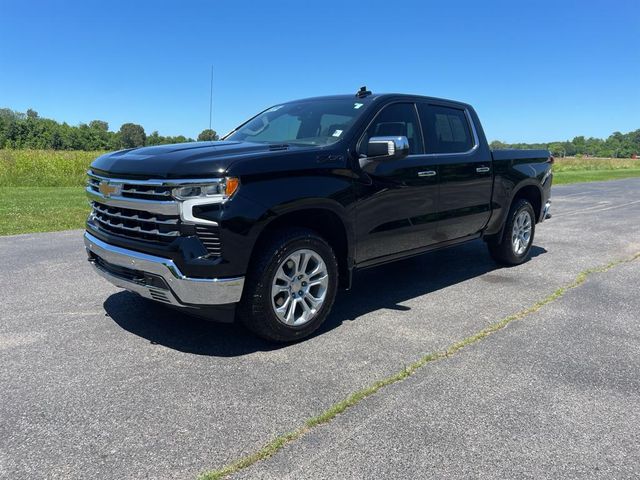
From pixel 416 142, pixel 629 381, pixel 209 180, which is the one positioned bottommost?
pixel 629 381

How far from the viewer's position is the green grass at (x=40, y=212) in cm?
939

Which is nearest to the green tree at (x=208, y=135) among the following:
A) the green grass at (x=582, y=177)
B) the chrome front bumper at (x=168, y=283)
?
the chrome front bumper at (x=168, y=283)

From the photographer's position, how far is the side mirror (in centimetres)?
413

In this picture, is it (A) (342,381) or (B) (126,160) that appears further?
(B) (126,160)

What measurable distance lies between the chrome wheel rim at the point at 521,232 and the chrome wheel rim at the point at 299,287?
11.5 ft

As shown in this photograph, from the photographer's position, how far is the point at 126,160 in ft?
12.5

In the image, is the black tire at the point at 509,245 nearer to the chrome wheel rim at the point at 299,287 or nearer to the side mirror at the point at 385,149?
the side mirror at the point at 385,149

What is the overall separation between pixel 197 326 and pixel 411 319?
186 centimetres

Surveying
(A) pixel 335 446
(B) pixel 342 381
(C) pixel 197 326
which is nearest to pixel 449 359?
(B) pixel 342 381

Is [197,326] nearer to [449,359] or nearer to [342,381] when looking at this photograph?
[342,381]

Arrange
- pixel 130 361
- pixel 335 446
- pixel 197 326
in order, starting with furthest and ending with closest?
1. pixel 197 326
2. pixel 130 361
3. pixel 335 446

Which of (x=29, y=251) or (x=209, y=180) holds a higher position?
(x=209, y=180)

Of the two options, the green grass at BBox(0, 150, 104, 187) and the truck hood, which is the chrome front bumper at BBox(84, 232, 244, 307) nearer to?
the truck hood

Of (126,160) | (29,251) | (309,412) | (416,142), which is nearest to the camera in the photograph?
(309,412)
